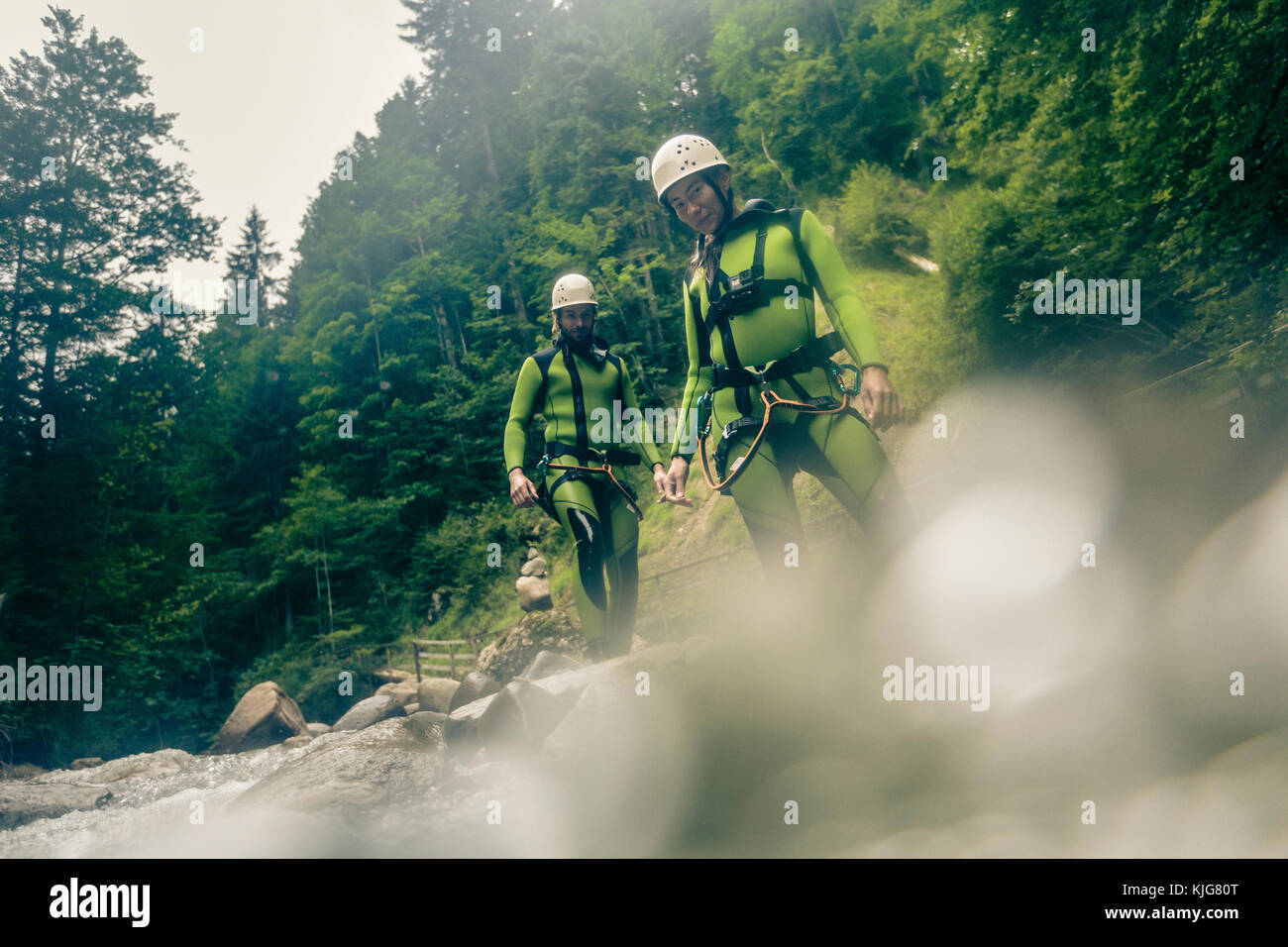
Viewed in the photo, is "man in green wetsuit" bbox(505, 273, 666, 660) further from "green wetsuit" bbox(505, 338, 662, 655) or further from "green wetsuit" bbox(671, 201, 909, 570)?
"green wetsuit" bbox(671, 201, 909, 570)

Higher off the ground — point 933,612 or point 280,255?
point 280,255

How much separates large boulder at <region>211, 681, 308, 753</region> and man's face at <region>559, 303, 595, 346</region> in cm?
1505

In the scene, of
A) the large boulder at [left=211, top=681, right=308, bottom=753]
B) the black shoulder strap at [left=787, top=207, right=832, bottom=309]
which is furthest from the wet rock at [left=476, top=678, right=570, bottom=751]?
the large boulder at [left=211, top=681, right=308, bottom=753]

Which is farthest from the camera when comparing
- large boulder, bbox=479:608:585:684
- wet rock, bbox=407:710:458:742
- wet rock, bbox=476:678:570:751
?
large boulder, bbox=479:608:585:684

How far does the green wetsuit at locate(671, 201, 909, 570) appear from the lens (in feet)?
11.3

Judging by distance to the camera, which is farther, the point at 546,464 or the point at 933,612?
the point at 546,464

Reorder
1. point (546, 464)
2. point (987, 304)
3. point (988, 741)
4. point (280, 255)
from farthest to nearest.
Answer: point (280, 255), point (987, 304), point (546, 464), point (988, 741)

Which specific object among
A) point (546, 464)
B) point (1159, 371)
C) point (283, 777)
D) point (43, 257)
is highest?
point (43, 257)

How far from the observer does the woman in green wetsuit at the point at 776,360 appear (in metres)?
3.46

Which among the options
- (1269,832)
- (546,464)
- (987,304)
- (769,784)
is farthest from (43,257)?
(1269,832)

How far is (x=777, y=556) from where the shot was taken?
370 centimetres

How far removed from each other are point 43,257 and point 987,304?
82.7ft

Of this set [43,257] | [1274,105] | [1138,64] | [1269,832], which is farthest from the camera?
[43,257]

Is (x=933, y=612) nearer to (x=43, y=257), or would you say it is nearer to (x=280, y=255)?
(x=43, y=257)
